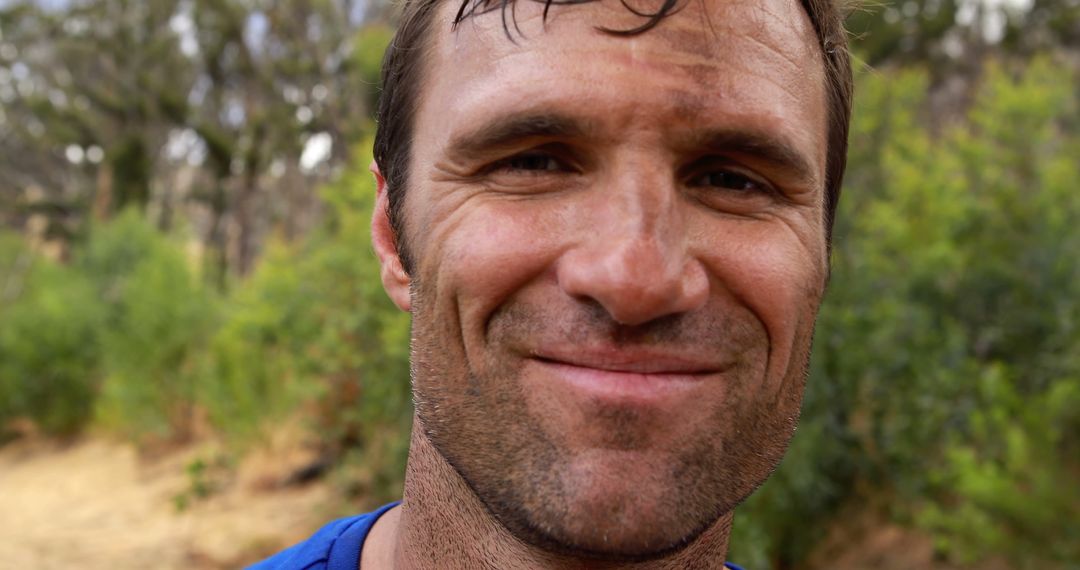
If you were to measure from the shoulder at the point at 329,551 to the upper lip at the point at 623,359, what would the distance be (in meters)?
0.64

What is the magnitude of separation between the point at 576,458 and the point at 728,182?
484 millimetres

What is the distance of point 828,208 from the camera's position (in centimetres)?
168

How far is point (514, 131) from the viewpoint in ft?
4.61

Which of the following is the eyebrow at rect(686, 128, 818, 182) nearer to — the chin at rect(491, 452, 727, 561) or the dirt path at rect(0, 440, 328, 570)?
the chin at rect(491, 452, 727, 561)

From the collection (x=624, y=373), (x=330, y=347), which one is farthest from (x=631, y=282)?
(x=330, y=347)

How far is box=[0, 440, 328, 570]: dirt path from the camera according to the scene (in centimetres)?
828

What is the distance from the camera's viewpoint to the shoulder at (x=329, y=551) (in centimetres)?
167

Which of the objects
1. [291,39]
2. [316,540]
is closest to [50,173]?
[291,39]

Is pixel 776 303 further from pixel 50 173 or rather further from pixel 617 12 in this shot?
pixel 50 173

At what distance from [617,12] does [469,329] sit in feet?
1.68

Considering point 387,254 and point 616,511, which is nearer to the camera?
point 616,511

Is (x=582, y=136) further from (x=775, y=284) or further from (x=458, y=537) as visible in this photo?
(x=458, y=537)

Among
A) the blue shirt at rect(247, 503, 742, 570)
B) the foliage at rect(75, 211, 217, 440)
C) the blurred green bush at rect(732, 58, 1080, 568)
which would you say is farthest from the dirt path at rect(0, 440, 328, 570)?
the blue shirt at rect(247, 503, 742, 570)

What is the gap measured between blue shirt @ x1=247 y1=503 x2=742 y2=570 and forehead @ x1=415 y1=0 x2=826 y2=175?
77 cm
